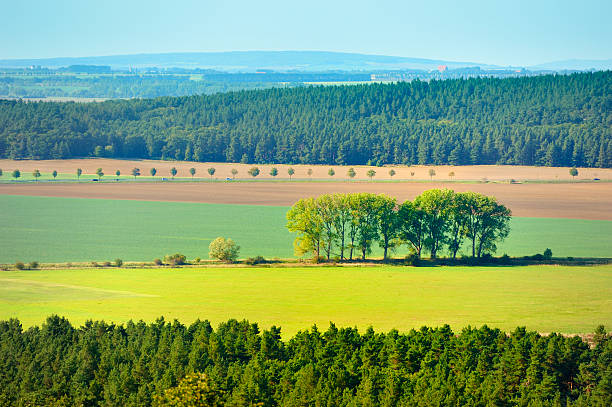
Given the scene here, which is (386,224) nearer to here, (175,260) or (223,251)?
(223,251)

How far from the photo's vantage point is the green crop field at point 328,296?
6850 centimetres

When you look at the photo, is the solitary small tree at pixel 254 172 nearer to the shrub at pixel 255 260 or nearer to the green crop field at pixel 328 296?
the shrub at pixel 255 260

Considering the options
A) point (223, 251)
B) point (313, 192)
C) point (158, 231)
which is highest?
point (313, 192)

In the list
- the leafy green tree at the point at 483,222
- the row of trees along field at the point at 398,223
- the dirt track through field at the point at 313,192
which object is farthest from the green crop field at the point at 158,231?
the dirt track through field at the point at 313,192

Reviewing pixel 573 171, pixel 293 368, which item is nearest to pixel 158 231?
pixel 293 368

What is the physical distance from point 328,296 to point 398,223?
854 inches

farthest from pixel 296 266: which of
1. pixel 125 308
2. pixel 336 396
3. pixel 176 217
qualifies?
pixel 336 396

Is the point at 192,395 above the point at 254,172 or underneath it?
underneath

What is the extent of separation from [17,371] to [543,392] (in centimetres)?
2843

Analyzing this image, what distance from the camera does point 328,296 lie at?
76.3m

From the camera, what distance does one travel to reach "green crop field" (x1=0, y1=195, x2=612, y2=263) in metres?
97.2

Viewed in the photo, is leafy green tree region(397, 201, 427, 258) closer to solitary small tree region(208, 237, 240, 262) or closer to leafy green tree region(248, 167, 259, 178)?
solitary small tree region(208, 237, 240, 262)

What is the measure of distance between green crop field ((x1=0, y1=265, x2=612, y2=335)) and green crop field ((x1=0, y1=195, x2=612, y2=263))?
9796 mm

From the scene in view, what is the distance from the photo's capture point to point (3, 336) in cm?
5653
